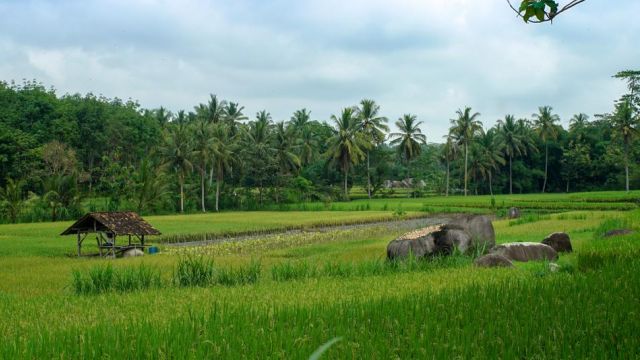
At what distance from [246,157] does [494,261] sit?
161ft

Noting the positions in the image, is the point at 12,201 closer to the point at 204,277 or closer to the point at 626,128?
the point at 204,277

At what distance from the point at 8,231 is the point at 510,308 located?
32.6 meters

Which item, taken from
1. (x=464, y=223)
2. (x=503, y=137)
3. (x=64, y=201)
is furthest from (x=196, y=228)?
(x=503, y=137)

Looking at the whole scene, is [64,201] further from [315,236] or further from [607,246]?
[607,246]

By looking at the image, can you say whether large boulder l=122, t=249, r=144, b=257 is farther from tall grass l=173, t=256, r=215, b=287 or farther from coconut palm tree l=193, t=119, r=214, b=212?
coconut palm tree l=193, t=119, r=214, b=212

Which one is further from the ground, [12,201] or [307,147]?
[307,147]

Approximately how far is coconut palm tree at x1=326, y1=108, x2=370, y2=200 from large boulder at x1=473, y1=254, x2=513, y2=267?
174 feet

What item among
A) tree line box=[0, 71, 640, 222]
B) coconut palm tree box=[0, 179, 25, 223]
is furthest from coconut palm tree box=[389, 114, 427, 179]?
coconut palm tree box=[0, 179, 25, 223]

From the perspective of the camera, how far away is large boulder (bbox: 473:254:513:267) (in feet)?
43.7

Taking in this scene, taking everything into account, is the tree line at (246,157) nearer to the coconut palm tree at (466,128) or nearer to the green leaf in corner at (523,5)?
the coconut palm tree at (466,128)

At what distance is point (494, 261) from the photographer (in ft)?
44.1

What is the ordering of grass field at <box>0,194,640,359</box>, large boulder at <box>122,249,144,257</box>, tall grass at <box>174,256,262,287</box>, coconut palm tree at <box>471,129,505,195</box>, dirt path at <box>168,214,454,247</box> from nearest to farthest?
grass field at <box>0,194,640,359</box> < tall grass at <box>174,256,262,287</box> < large boulder at <box>122,249,144,257</box> < dirt path at <box>168,214,454,247</box> < coconut palm tree at <box>471,129,505,195</box>

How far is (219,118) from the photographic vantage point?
73688 mm

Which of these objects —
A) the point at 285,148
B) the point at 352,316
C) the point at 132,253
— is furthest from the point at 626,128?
the point at 352,316
